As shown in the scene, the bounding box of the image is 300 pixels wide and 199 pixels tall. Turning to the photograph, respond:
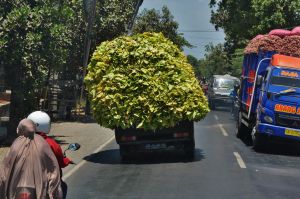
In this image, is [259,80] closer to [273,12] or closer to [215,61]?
[273,12]

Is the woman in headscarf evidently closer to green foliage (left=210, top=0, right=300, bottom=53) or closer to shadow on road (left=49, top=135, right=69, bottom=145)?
shadow on road (left=49, top=135, right=69, bottom=145)

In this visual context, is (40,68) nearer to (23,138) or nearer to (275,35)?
(275,35)

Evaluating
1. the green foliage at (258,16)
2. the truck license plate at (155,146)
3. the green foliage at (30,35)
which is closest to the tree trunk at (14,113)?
the green foliage at (30,35)

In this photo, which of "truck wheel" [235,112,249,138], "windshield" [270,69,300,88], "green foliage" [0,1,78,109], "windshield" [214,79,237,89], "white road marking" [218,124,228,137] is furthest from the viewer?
"windshield" [214,79,237,89]

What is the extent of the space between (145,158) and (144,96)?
2.09 metres

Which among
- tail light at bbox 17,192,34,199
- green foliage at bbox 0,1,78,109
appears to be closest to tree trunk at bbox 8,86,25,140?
green foliage at bbox 0,1,78,109

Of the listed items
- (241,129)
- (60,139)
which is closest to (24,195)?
(60,139)

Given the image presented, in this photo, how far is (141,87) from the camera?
49.2ft

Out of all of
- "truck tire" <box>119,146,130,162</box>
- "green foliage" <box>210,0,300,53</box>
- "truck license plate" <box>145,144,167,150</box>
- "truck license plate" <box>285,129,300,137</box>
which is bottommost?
"truck tire" <box>119,146,130,162</box>

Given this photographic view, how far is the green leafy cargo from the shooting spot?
1485cm

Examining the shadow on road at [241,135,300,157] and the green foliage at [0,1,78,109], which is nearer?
the green foliage at [0,1,78,109]

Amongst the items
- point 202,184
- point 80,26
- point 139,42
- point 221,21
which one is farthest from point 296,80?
point 221,21

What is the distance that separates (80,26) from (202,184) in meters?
20.1

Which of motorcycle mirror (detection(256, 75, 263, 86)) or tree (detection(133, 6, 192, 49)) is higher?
tree (detection(133, 6, 192, 49))
